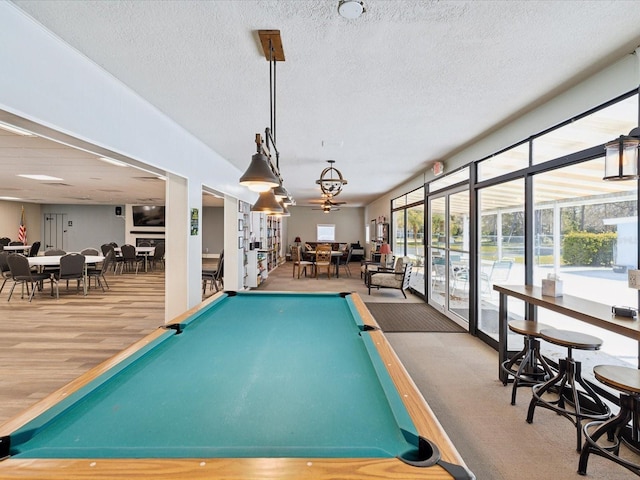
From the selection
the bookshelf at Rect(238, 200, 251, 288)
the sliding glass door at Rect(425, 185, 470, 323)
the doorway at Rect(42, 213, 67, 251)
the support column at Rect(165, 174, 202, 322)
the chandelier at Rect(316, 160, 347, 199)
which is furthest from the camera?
the doorway at Rect(42, 213, 67, 251)

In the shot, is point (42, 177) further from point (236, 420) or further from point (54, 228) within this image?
point (54, 228)

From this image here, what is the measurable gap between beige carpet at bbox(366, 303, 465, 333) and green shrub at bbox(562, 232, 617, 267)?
219cm

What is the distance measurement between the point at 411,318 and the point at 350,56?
171 inches

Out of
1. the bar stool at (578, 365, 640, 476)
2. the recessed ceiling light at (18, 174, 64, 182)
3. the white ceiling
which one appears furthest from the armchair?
the recessed ceiling light at (18, 174, 64, 182)

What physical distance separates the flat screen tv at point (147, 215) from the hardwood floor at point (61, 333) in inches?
231

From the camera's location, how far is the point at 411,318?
563 centimetres

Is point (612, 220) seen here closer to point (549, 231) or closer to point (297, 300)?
point (549, 231)

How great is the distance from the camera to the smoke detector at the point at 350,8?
178 cm

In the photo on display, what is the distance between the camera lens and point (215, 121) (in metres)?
3.79

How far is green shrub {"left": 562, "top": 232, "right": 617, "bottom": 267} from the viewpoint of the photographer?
269 centimetres

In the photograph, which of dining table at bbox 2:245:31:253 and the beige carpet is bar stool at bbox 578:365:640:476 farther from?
dining table at bbox 2:245:31:253

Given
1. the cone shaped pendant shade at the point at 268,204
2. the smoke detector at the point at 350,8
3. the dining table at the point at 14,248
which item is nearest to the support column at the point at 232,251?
the cone shaped pendant shade at the point at 268,204

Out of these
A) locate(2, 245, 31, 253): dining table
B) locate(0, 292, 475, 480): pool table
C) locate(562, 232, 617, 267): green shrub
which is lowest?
locate(0, 292, 475, 480): pool table

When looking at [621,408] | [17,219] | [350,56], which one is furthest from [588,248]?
[17,219]
